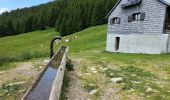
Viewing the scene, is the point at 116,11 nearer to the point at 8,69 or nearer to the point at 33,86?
the point at 8,69

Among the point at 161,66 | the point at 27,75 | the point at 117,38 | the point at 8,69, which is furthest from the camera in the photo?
the point at 117,38

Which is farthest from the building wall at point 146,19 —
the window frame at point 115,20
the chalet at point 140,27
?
the window frame at point 115,20

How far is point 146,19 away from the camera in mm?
27656

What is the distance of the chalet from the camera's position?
82.7ft

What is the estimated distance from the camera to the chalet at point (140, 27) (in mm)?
25203

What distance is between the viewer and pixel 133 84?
1143 centimetres

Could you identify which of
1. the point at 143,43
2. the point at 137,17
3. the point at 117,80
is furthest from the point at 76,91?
the point at 137,17

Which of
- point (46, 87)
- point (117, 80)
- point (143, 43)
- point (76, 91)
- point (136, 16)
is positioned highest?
point (136, 16)

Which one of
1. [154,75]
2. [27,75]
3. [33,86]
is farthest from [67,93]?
[154,75]

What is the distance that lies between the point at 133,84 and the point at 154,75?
3.30 meters

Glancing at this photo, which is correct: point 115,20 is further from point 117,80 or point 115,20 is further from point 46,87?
point 46,87

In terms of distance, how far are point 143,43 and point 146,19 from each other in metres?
2.36

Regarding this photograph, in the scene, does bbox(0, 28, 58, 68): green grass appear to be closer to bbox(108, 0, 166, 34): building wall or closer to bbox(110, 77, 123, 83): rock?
bbox(110, 77, 123, 83): rock

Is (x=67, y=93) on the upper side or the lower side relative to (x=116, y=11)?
lower
